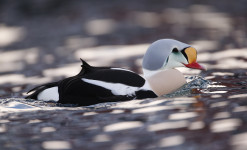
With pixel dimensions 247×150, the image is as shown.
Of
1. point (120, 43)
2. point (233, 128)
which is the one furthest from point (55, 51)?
point (233, 128)

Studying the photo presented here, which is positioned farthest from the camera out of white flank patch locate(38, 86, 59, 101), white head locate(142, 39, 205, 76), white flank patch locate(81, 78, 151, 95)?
white head locate(142, 39, 205, 76)

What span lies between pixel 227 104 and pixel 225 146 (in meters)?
1.17

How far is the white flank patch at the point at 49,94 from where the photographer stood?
5512mm

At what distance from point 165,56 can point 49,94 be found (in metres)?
1.16

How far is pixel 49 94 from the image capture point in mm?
5562

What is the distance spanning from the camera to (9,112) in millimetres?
5270

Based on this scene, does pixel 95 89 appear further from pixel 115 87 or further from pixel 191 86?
pixel 191 86

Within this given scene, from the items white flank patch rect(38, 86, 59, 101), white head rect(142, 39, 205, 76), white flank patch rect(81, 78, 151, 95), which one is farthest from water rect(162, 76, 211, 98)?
white flank patch rect(38, 86, 59, 101)

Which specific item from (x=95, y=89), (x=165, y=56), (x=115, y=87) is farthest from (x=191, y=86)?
(x=95, y=89)

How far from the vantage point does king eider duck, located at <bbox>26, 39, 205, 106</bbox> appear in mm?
5340

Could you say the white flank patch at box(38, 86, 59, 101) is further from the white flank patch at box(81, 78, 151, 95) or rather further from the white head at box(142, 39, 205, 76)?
the white head at box(142, 39, 205, 76)

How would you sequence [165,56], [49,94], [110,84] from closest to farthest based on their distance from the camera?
[110,84], [49,94], [165,56]

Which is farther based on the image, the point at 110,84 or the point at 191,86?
the point at 191,86

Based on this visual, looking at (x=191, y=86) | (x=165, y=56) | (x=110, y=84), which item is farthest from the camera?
(x=191, y=86)
